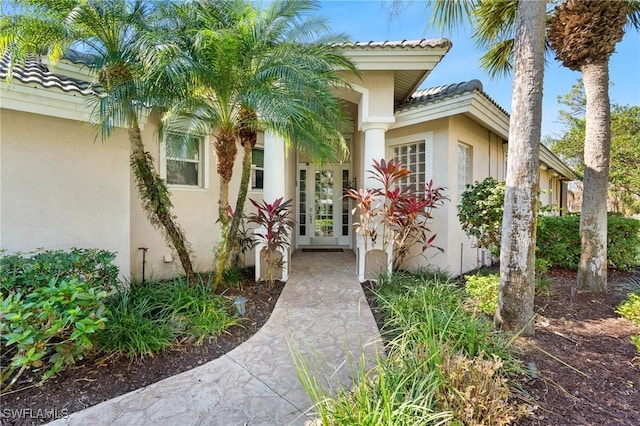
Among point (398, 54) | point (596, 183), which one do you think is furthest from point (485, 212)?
point (398, 54)

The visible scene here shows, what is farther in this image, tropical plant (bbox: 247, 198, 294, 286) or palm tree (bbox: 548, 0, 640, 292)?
tropical plant (bbox: 247, 198, 294, 286)

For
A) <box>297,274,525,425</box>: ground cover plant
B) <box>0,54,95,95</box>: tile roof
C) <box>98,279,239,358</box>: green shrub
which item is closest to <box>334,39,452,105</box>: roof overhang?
<box>0,54,95,95</box>: tile roof

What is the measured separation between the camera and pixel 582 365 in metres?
3.27

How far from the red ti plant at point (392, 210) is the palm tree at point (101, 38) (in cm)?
450

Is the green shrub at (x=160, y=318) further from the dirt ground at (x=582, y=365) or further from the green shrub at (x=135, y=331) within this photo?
the dirt ground at (x=582, y=365)

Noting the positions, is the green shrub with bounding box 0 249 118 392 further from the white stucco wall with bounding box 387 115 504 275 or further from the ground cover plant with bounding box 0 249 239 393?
the white stucco wall with bounding box 387 115 504 275

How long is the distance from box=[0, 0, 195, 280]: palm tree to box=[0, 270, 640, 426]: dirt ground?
127 inches

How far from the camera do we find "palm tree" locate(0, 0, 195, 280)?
Answer: 13.6 ft

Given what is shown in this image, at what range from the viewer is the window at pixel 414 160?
796 centimetres

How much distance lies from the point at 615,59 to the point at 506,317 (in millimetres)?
5707

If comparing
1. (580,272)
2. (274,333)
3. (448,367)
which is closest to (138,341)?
(274,333)

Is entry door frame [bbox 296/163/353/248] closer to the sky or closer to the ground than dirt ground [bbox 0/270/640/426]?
closer to the sky

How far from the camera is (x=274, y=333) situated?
4438 millimetres

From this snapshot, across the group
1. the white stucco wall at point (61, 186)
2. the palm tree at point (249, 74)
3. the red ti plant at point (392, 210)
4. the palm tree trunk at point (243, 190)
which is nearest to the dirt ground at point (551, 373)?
the palm tree trunk at point (243, 190)
